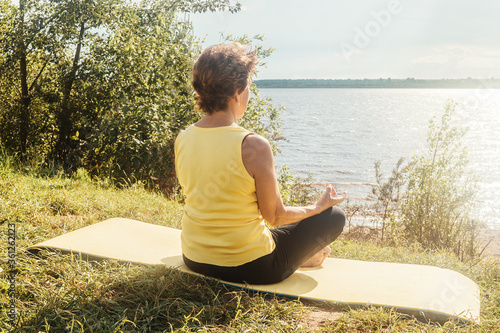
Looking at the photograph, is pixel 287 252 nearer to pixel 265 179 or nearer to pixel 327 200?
pixel 327 200

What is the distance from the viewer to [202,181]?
8.67 ft

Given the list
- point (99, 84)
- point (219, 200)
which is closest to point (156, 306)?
point (219, 200)

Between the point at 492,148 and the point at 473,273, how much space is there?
27392 mm

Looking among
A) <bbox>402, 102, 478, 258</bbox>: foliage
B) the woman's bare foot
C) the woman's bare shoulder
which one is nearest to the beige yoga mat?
the woman's bare foot

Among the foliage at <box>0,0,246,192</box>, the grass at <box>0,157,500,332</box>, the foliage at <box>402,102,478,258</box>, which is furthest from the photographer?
the foliage at <box>0,0,246,192</box>

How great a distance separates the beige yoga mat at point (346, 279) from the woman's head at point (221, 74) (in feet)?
3.77

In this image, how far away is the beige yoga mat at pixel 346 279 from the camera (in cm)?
280

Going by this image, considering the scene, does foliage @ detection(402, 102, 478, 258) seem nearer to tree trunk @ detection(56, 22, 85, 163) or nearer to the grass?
the grass

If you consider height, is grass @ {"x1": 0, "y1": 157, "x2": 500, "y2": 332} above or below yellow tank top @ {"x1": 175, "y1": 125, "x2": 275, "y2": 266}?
below

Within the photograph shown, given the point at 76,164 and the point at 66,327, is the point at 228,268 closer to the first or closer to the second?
the point at 66,327

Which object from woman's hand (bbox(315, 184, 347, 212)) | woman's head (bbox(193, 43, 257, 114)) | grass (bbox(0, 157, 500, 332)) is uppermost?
woman's head (bbox(193, 43, 257, 114))

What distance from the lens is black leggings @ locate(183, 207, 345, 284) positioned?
9.38ft

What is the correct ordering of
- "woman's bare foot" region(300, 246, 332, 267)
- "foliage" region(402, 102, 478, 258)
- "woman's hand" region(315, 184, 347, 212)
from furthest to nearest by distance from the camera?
1. "foliage" region(402, 102, 478, 258)
2. "woman's bare foot" region(300, 246, 332, 267)
3. "woman's hand" region(315, 184, 347, 212)

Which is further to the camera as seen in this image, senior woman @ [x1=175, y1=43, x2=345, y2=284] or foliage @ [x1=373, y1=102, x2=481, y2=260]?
foliage @ [x1=373, y1=102, x2=481, y2=260]
